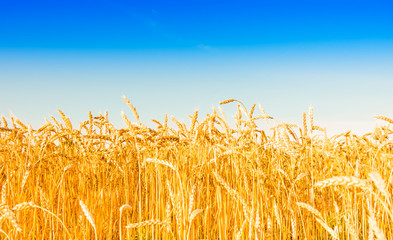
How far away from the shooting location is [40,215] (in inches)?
116

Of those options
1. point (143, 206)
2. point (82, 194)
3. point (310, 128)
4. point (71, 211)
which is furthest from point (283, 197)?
point (71, 211)

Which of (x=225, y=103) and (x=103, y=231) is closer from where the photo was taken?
(x=225, y=103)

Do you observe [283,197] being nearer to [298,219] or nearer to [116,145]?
[298,219]

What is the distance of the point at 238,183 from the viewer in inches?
106

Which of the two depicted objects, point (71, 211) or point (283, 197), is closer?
point (283, 197)

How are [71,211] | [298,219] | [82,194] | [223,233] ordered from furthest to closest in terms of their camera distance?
1. [71,211]
2. [82,194]
3. [298,219]
4. [223,233]

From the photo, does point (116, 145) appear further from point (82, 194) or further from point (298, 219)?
point (298, 219)

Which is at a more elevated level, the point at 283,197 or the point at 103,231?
the point at 283,197

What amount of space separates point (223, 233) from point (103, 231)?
1.13m

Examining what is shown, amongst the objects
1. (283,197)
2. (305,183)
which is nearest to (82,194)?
(283,197)

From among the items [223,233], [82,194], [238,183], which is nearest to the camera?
[223,233]

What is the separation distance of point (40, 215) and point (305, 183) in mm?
2363

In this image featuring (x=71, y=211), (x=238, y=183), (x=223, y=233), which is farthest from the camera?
(x=71, y=211)

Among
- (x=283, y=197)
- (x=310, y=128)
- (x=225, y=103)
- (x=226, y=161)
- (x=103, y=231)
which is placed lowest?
(x=103, y=231)
